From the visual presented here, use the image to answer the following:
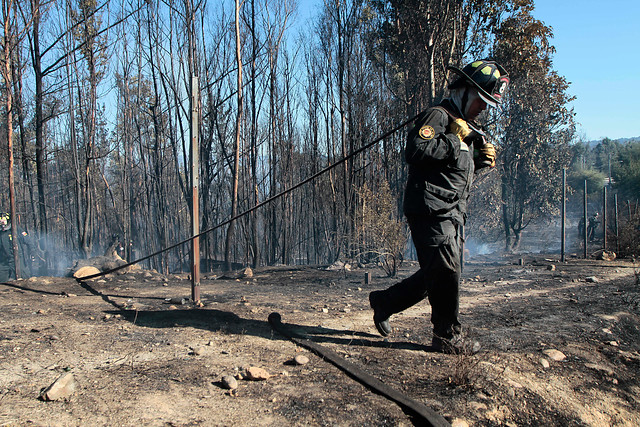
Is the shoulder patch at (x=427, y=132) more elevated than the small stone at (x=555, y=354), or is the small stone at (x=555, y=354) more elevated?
the shoulder patch at (x=427, y=132)

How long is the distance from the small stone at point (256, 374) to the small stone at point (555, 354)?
74.5 inches

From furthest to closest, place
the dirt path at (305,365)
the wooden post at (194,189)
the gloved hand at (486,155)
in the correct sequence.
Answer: the wooden post at (194,189), the gloved hand at (486,155), the dirt path at (305,365)

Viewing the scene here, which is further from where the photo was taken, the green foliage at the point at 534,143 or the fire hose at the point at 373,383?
the green foliage at the point at 534,143

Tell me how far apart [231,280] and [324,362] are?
5.65m

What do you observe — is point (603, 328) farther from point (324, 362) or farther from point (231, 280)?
point (231, 280)

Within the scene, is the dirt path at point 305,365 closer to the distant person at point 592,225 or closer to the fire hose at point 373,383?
the fire hose at point 373,383

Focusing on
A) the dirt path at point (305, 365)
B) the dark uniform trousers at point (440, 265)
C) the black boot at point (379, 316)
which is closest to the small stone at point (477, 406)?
the dirt path at point (305, 365)

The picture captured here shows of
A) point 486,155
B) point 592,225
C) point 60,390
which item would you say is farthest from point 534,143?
point 60,390

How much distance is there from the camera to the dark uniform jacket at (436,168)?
2.74 metres

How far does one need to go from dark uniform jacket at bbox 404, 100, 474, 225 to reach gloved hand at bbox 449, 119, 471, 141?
0.09 ft

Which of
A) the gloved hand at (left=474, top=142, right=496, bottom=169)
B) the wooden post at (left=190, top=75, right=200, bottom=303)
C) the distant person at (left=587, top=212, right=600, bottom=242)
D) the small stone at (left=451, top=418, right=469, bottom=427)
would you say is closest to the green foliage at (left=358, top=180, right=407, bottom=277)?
the wooden post at (left=190, top=75, right=200, bottom=303)

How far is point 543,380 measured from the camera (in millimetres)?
2520

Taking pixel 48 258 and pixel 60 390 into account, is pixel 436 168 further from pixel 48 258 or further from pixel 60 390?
pixel 48 258

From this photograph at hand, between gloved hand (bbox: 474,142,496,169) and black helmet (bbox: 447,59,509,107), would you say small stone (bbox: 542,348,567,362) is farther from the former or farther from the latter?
black helmet (bbox: 447,59,509,107)
